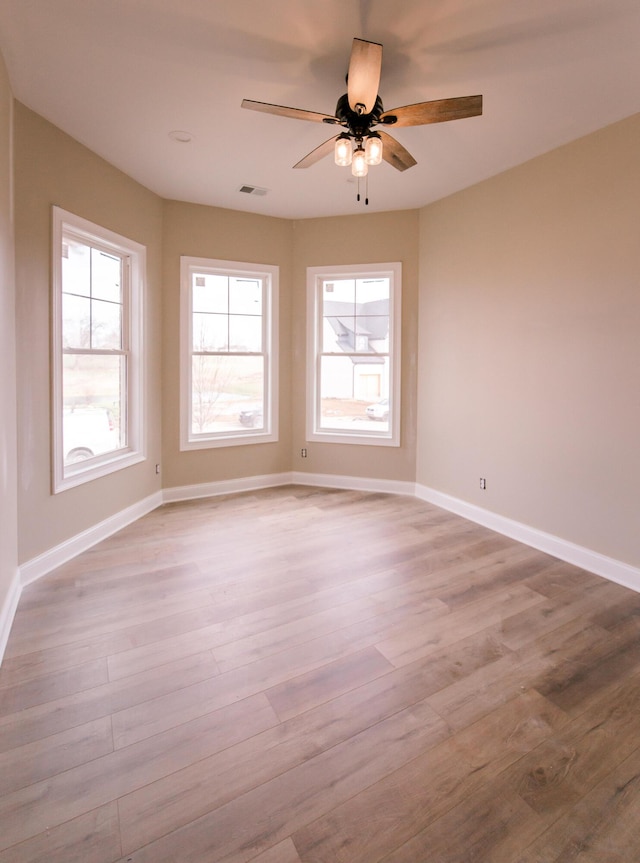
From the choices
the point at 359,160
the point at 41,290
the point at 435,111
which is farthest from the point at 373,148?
the point at 41,290

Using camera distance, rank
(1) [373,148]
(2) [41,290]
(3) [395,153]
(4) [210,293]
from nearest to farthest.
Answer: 1. (1) [373,148]
2. (3) [395,153]
3. (2) [41,290]
4. (4) [210,293]

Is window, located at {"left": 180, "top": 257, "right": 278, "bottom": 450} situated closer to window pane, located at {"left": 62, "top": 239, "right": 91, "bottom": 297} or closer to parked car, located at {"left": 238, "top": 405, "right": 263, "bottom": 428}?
parked car, located at {"left": 238, "top": 405, "right": 263, "bottom": 428}

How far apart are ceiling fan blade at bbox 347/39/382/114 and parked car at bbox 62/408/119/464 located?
9.16ft

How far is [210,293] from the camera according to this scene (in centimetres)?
493

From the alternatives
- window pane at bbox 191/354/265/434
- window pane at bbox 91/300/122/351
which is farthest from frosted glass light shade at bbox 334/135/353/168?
window pane at bbox 191/354/265/434

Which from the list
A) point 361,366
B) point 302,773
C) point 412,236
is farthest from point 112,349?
point 302,773

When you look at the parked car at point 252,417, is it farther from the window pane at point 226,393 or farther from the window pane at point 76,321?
the window pane at point 76,321

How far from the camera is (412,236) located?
16.0 feet

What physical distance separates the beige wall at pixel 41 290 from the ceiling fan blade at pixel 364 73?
208cm

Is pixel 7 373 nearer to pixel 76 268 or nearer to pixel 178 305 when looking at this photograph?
pixel 76 268

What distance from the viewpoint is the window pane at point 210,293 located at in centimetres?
486

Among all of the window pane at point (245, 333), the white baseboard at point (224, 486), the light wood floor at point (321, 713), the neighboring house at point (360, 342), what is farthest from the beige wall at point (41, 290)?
the neighboring house at point (360, 342)

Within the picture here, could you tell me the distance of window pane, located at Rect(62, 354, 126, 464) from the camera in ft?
11.6

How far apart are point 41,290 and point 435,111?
2.61m
